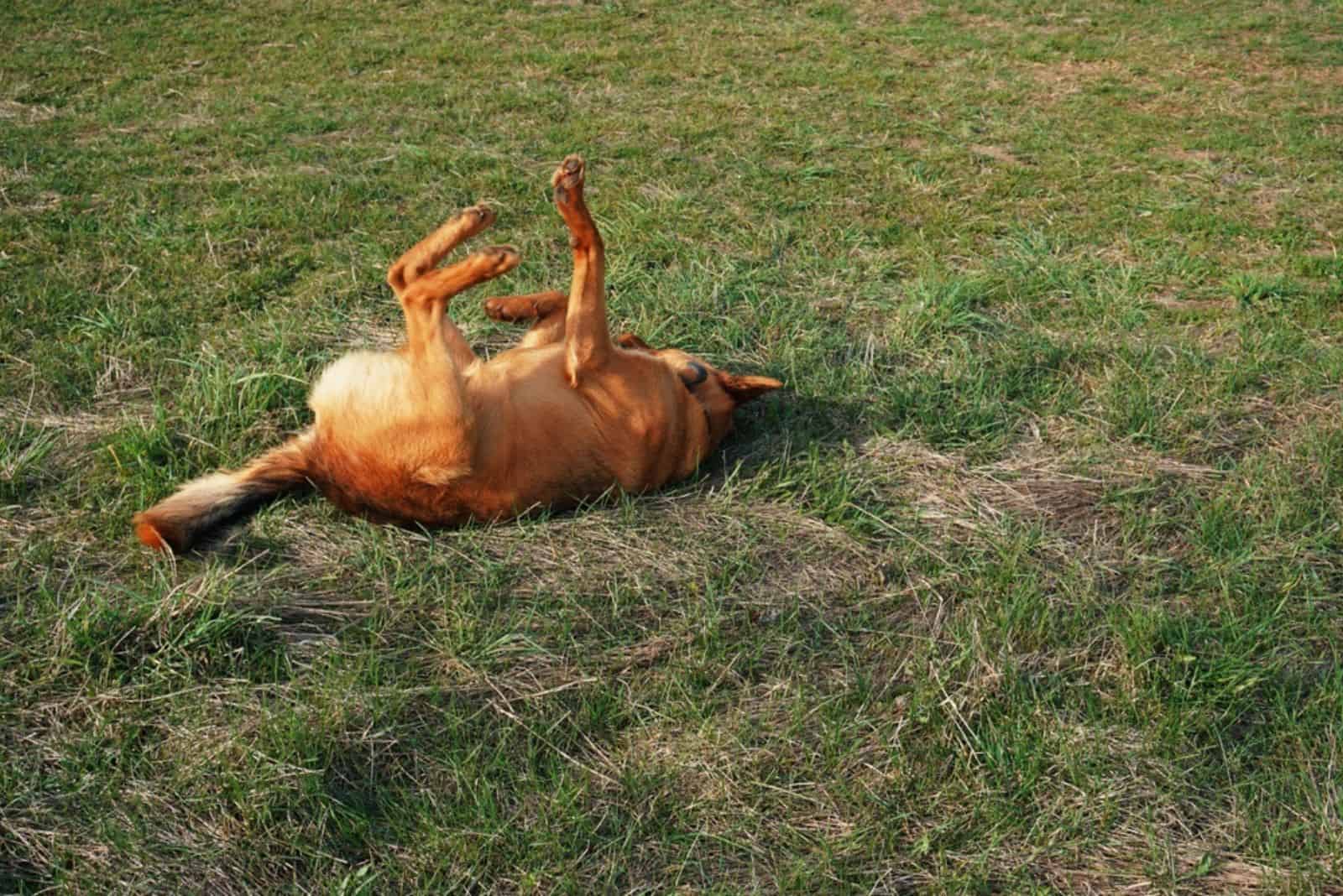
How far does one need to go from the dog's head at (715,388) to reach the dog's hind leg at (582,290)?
10.6 inches

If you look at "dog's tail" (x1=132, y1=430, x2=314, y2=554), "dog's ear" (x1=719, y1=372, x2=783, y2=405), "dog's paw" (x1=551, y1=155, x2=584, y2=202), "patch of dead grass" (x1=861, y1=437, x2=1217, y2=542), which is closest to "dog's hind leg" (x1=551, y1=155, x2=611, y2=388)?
"dog's paw" (x1=551, y1=155, x2=584, y2=202)

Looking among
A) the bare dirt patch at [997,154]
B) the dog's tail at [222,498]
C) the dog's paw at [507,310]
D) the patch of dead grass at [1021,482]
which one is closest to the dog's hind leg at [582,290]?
the dog's paw at [507,310]

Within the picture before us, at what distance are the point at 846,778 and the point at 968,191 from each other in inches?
152

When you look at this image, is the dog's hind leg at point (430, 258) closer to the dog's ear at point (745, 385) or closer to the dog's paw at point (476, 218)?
the dog's paw at point (476, 218)

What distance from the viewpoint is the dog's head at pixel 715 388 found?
3.83 metres

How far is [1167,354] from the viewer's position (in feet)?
14.9

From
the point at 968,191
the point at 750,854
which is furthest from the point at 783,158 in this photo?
the point at 750,854

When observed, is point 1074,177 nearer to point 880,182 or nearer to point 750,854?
point 880,182

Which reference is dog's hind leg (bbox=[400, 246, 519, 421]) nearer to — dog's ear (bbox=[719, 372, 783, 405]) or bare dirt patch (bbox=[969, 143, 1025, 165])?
dog's ear (bbox=[719, 372, 783, 405])

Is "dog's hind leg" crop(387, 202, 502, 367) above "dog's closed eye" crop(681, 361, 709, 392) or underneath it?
above

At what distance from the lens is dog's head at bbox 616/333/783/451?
12.6ft

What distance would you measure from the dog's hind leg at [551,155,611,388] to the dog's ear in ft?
1.36

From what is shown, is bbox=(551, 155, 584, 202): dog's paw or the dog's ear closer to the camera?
bbox=(551, 155, 584, 202): dog's paw

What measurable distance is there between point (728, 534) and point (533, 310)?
3.80 ft
